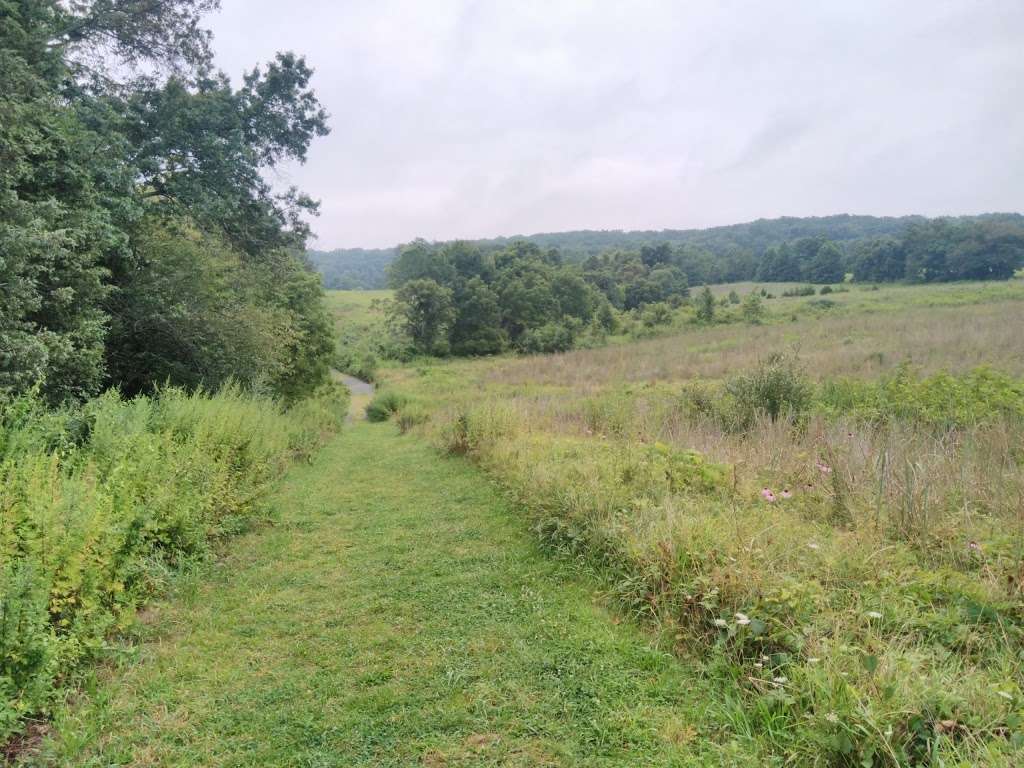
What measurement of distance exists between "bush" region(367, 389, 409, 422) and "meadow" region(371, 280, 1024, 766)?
16852 mm

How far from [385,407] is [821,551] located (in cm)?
2345

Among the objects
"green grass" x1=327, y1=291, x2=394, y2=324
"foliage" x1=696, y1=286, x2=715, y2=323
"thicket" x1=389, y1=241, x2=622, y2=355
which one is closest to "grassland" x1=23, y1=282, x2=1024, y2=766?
"foliage" x1=696, y1=286, x2=715, y2=323

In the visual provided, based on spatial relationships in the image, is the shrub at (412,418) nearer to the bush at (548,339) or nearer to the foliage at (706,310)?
the bush at (548,339)

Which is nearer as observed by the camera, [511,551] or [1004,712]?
[1004,712]

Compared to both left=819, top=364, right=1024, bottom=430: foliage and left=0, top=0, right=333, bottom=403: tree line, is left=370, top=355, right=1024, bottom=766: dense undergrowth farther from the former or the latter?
left=0, top=0, right=333, bottom=403: tree line

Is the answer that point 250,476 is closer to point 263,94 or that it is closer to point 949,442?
point 949,442

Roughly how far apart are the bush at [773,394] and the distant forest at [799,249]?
43.2ft

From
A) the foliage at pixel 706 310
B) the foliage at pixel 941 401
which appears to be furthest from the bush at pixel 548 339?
the foliage at pixel 941 401

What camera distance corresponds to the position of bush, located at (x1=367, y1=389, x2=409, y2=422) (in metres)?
25.1

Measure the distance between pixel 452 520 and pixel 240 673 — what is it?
10.6 feet

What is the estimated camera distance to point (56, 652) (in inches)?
104

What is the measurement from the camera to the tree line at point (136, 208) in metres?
6.33

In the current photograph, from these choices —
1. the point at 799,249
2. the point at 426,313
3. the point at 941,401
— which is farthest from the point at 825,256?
the point at 941,401

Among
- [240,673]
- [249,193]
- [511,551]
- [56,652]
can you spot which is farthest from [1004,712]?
[249,193]
